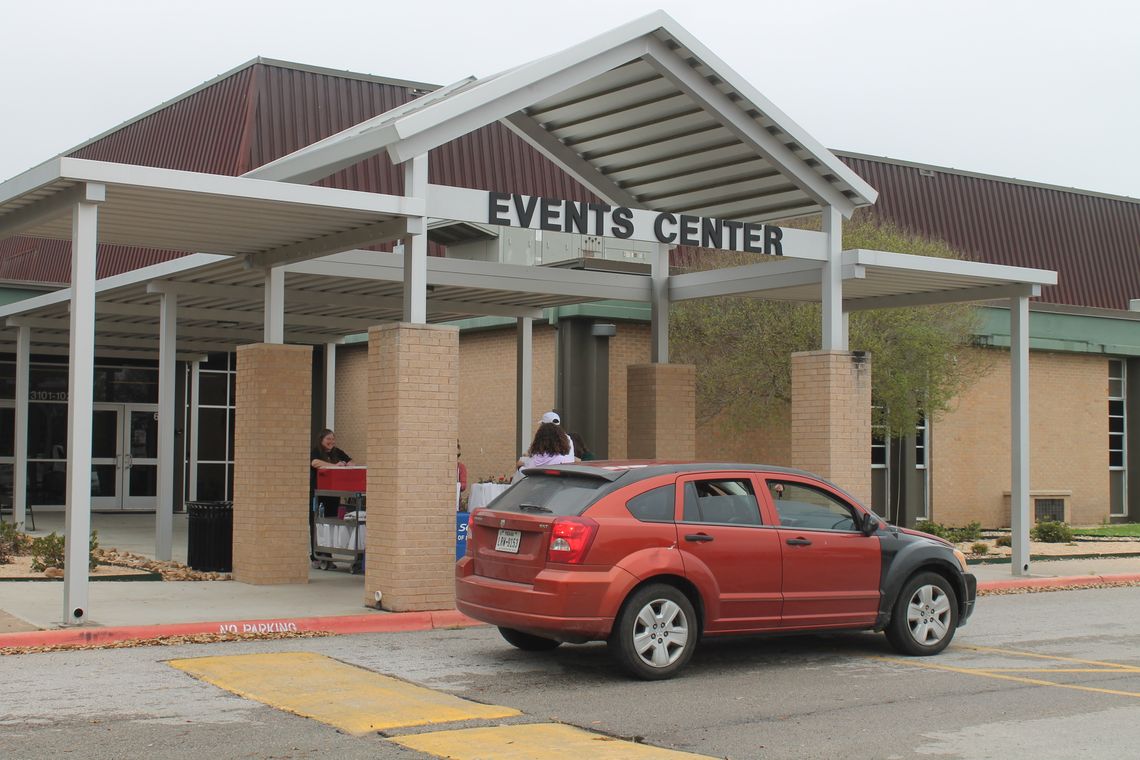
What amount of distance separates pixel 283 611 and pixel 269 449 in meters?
2.87

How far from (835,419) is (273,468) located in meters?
6.42

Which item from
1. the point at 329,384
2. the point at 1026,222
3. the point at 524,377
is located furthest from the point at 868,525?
the point at 1026,222

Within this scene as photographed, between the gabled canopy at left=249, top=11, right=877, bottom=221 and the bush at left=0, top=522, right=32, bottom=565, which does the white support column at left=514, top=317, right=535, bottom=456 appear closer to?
the gabled canopy at left=249, top=11, right=877, bottom=221

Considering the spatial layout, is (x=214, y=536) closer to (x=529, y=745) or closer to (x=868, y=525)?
(x=868, y=525)

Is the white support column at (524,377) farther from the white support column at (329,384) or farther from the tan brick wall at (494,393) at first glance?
the white support column at (329,384)

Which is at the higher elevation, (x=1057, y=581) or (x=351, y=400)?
(x=351, y=400)

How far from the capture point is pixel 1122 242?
116 feet

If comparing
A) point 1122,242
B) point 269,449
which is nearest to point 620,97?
point 269,449

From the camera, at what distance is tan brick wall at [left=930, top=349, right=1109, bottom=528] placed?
28047mm

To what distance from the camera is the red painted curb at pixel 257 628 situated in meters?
10.6

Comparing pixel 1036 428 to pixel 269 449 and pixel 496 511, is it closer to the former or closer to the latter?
pixel 269 449

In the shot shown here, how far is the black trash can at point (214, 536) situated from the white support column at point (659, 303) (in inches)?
237

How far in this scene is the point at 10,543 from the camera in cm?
1753

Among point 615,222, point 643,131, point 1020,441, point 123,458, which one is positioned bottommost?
point 123,458
